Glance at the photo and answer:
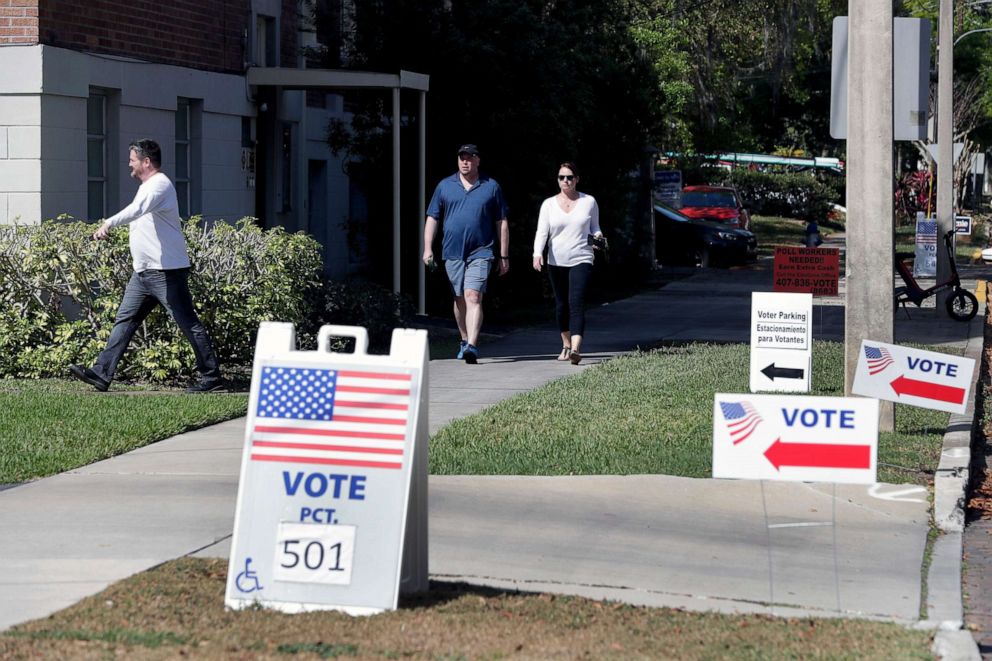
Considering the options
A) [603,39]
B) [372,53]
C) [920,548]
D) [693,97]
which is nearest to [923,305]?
[603,39]

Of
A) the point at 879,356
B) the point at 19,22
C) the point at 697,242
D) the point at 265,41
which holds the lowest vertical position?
the point at 879,356

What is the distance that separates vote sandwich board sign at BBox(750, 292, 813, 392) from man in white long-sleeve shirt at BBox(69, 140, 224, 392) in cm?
409

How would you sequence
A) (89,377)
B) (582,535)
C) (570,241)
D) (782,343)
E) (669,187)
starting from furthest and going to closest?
(669,187) → (570,241) → (782,343) → (89,377) → (582,535)

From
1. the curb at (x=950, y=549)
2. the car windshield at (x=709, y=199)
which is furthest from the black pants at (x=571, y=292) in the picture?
the car windshield at (x=709, y=199)

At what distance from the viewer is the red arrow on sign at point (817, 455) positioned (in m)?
5.80

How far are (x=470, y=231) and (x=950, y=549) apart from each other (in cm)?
674

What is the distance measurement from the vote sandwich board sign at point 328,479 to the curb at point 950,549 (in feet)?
6.68

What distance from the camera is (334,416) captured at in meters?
5.29

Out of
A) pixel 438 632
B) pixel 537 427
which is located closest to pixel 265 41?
pixel 537 427

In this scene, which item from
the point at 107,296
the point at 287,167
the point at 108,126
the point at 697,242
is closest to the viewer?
the point at 107,296

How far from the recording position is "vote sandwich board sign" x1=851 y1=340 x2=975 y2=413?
8.22m

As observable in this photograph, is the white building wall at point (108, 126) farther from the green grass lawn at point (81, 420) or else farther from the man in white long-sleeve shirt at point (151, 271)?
the man in white long-sleeve shirt at point (151, 271)

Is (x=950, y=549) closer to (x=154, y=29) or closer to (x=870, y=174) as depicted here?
(x=870, y=174)

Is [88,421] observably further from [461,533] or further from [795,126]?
[795,126]
